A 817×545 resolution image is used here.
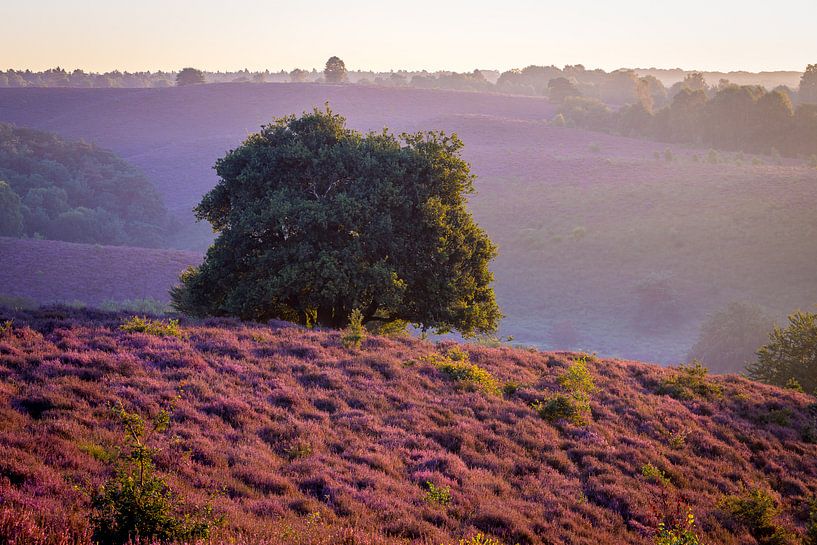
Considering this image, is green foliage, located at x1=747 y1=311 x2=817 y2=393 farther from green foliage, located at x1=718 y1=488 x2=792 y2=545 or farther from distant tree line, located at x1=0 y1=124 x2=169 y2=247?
distant tree line, located at x1=0 y1=124 x2=169 y2=247

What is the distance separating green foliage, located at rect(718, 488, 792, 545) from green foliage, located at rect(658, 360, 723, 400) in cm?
827

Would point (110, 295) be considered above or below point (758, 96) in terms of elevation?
below

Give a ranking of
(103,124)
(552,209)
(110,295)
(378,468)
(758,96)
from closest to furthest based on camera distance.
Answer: (378,468) < (110,295) < (552,209) < (758,96) < (103,124)

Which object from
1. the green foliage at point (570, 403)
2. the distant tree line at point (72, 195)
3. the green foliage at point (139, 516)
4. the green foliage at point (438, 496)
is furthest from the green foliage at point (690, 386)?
the distant tree line at point (72, 195)

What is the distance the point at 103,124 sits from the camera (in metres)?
133

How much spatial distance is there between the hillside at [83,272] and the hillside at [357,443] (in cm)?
3414

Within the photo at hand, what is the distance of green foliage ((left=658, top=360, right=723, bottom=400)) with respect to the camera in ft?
67.8

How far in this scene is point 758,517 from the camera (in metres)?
12.0

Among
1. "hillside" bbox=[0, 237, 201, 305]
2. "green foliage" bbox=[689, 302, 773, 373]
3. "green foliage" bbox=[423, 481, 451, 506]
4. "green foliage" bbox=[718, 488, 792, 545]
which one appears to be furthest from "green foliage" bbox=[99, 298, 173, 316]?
"green foliage" bbox=[689, 302, 773, 373]

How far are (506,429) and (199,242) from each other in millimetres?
79817

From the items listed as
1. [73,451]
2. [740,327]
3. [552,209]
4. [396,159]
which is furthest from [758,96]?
[73,451]

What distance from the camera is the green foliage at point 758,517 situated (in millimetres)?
11836

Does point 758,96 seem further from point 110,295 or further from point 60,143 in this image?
point 60,143

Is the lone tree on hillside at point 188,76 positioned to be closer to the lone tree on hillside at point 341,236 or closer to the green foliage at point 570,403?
the lone tree on hillside at point 341,236
